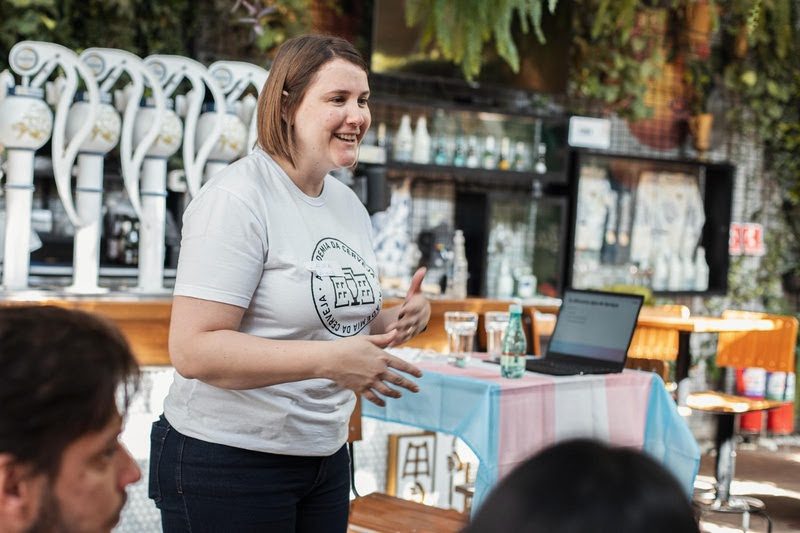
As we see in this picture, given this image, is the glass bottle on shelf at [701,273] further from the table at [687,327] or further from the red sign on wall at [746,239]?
the table at [687,327]

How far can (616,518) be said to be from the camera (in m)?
0.65

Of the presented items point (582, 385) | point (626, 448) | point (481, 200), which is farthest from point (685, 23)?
point (626, 448)

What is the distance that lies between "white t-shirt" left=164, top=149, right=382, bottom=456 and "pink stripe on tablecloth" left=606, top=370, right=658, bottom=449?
1691mm

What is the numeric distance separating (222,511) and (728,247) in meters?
6.31

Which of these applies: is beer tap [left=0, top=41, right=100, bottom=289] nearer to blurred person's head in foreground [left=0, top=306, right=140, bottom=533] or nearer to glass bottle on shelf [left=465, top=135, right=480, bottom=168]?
glass bottle on shelf [left=465, top=135, right=480, bottom=168]

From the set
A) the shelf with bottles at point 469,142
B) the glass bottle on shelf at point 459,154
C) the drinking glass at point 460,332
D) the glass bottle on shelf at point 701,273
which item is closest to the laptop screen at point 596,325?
the drinking glass at point 460,332

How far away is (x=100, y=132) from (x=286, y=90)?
7.64ft

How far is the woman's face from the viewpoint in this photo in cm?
197

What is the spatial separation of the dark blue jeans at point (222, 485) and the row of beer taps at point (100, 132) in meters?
2.36

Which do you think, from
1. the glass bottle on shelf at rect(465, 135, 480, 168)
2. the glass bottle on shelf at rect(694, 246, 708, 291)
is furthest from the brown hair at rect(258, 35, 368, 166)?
the glass bottle on shelf at rect(694, 246, 708, 291)

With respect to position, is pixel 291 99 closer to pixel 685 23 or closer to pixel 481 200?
pixel 481 200

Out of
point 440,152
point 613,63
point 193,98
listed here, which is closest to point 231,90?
point 193,98

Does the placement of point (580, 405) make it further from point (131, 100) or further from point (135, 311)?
point (131, 100)

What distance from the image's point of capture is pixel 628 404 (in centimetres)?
354
